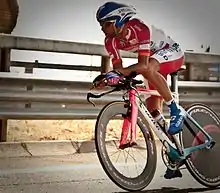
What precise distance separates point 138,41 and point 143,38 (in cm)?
5

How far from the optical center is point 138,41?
423 centimetres

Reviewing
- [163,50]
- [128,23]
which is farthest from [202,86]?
[128,23]

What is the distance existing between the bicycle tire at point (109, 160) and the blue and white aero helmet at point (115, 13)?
0.67m

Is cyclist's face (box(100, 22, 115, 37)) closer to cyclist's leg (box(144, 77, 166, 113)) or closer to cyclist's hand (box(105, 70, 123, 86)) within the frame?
cyclist's hand (box(105, 70, 123, 86))

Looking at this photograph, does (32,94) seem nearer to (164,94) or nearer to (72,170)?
(72,170)

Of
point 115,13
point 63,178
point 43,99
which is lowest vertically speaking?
point 63,178

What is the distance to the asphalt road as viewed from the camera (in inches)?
174

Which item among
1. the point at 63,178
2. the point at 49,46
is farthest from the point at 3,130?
the point at 63,178

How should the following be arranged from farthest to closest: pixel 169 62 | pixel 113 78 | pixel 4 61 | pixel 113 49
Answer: pixel 4 61
pixel 169 62
pixel 113 49
pixel 113 78

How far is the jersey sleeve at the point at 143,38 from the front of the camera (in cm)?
418

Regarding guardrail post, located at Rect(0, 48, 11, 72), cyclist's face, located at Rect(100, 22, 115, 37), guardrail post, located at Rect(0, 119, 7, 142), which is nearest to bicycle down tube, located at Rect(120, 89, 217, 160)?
cyclist's face, located at Rect(100, 22, 115, 37)

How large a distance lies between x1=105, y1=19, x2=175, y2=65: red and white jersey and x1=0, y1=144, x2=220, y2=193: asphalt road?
44.4 inches

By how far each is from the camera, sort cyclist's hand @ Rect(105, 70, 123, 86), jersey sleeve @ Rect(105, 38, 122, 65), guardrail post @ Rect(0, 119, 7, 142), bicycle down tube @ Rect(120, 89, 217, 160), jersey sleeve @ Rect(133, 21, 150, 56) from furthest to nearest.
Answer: guardrail post @ Rect(0, 119, 7, 142) < jersey sleeve @ Rect(105, 38, 122, 65) < bicycle down tube @ Rect(120, 89, 217, 160) < jersey sleeve @ Rect(133, 21, 150, 56) < cyclist's hand @ Rect(105, 70, 123, 86)

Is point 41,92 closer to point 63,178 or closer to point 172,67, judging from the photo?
point 63,178
